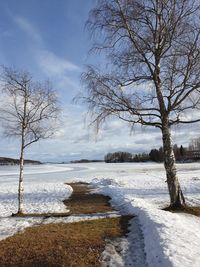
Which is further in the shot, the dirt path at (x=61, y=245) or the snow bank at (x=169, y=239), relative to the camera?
the dirt path at (x=61, y=245)

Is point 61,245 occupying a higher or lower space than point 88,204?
lower

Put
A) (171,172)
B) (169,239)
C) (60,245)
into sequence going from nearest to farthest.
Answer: (169,239) → (60,245) → (171,172)

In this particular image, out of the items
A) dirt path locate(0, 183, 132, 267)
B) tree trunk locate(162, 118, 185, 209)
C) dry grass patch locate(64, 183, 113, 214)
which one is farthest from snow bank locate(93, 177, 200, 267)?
dry grass patch locate(64, 183, 113, 214)

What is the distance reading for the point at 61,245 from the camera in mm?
8359

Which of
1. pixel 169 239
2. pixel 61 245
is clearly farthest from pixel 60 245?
pixel 169 239

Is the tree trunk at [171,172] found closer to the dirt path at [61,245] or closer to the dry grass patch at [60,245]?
the dirt path at [61,245]

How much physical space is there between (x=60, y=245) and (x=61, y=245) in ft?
0.09

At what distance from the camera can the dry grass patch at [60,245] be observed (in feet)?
24.1

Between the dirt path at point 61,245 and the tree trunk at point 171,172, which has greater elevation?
the tree trunk at point 171,172

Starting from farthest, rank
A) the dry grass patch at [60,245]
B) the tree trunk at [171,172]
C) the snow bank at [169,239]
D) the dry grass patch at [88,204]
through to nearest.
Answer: the dry grass patch at [88,204] < the tree trunk at [171,172] < the dry grass patch at [60,245] < the snow bank at [169,239]

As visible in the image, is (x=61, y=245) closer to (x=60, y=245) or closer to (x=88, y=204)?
(x=60, y=245)

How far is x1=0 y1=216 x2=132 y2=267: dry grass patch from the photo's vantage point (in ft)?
24.1

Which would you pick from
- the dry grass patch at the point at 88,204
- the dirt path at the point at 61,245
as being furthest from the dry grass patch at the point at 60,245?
the dry grass patch at the point at 88,204

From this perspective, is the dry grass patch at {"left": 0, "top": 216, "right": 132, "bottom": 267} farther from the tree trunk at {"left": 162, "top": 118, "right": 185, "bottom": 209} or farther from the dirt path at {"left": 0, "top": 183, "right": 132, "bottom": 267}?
the tree trunk at {"left": 162, "top": 118, "right": 185, "bottom": 209}
